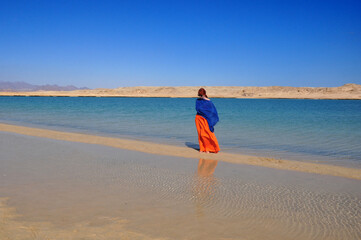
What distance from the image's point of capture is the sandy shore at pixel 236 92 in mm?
114906

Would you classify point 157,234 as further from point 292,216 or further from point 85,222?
point 292,216

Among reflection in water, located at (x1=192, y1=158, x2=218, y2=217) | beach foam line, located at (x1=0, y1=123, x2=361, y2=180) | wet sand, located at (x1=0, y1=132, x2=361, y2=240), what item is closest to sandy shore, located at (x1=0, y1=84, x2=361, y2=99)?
beach foam line, located at (x1=0, y1=123, x2=361, y2=180)

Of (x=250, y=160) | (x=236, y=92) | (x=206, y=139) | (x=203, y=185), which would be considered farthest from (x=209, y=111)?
(x=236, y=92)

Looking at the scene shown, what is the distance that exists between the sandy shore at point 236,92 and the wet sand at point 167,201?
115 metres

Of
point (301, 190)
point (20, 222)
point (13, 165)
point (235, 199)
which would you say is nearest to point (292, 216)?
point (235, 199)

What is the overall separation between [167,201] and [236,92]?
454 ft

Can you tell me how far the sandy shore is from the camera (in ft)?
377

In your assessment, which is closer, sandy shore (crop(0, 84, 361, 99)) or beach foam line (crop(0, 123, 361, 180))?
beach foam line (crop(0, 123, 361, 180))

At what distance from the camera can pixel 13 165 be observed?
19.1 feet

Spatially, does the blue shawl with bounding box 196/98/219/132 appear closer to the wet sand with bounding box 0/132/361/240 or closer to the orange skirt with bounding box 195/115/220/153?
the orange skirt with bounding box 195/115/220/153

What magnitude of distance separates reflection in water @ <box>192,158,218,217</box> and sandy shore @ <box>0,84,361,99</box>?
114647 millimetres

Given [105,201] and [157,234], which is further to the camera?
[105,201]

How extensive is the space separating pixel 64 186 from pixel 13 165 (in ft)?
6.50

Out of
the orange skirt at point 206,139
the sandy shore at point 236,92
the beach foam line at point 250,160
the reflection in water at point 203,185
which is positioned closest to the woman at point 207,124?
the orange skirt at point 206,139
